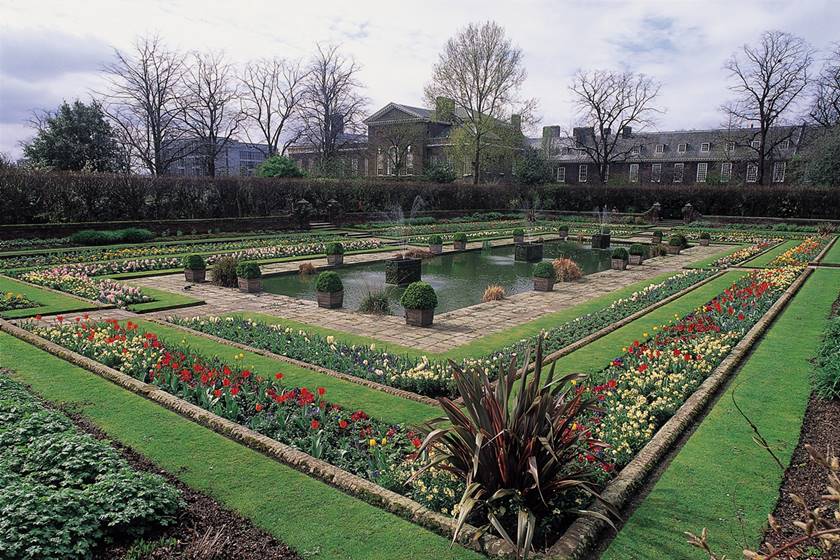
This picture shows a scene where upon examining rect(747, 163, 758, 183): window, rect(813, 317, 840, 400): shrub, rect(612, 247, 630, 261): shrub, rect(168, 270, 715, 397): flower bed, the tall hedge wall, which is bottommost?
rect(168, 270, 715, 397): flower bed

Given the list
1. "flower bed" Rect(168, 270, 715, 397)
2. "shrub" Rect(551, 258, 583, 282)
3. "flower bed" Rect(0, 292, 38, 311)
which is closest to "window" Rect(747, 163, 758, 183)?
"shrub" Rect(551, 258, 583, 282)

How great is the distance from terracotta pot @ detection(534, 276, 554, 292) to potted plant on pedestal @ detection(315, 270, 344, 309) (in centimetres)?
494

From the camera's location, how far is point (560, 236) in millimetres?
28984

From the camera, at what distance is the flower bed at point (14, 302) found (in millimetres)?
10156

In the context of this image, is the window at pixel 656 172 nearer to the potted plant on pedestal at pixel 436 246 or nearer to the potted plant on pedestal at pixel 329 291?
the potted plant on pedestal at pixel 436 246

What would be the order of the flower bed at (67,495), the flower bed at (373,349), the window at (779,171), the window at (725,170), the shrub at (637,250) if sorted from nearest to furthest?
the flower bed at (67,495), the flower bed at (373,349), the shrub at (637,250), the window at (779,171), the window at (725,170)

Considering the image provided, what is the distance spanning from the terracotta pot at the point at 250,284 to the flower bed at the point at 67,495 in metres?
8.18

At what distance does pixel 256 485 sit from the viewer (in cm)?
420

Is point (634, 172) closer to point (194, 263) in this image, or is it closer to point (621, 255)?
point (621, 255)

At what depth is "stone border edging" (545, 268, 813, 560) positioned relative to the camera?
11.3 feet

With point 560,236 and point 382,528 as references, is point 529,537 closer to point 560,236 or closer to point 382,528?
point 382,528

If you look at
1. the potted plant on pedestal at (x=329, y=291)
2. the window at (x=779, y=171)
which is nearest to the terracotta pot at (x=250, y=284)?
the potted plant on pedestal at (x=329, y=291)

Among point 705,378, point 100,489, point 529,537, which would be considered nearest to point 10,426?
point 100,489

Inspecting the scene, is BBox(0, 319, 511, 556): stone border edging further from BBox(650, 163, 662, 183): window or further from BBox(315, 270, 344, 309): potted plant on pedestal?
BBox(650, 163, 662, 183): window
